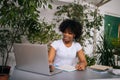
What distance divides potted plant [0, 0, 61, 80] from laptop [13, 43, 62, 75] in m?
0.80

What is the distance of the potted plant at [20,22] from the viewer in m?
2.23

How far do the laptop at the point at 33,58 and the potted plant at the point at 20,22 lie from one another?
80cm

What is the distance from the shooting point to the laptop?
137cm

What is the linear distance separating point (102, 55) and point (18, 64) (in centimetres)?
224

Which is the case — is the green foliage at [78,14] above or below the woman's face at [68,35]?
above

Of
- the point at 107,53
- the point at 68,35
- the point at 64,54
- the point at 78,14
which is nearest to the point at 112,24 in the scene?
the point at 107,53

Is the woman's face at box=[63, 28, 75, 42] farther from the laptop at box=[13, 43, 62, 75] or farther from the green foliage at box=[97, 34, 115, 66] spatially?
the green foliage at box=[97, 34, 115, 66]

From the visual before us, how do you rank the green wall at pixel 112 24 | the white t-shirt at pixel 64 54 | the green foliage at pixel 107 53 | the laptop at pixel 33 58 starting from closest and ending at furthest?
the laptop at pixel 33 58
the white t-shirt at pixel 64 54
the green foliage at pixel 107 53
the green wall at pixel 112 24

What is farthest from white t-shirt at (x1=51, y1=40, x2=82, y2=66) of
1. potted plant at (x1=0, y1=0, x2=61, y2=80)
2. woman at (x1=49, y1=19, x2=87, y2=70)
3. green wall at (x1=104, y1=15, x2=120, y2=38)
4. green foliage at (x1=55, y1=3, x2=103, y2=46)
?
green wall at (x1=104, y1=15, x2=120, y2=38)

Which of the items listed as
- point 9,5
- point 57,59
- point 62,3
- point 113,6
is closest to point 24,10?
point 9,5

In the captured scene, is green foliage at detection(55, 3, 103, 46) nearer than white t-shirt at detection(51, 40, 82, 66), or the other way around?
white t-shirt at detection(51, 40, 82, 66)

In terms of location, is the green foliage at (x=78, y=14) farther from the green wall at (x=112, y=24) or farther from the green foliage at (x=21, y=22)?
the green wall at (x=112, y=24)

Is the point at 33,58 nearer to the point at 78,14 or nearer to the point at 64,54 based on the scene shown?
the point at 64,54

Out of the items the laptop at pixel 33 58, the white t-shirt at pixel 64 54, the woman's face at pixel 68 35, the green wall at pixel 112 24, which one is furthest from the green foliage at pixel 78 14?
the laptop at pixel 33 58
